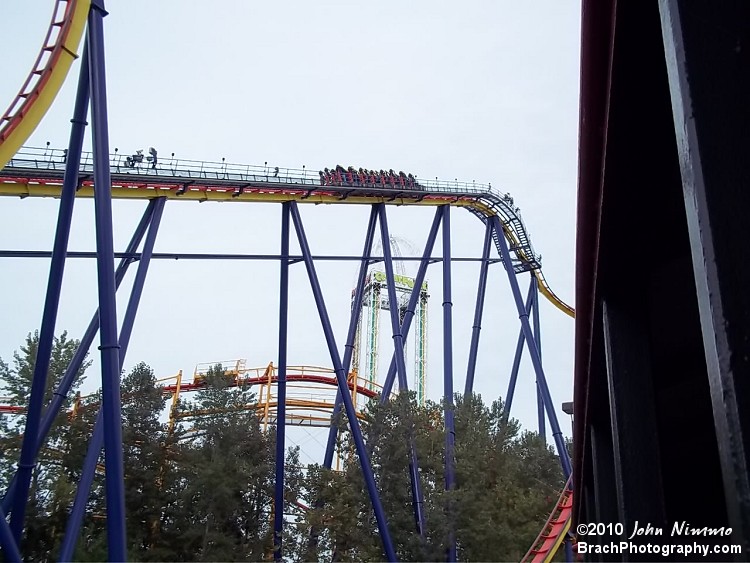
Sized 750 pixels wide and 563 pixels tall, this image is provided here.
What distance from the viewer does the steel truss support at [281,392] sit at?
42.4ft

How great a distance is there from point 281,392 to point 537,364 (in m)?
6.84

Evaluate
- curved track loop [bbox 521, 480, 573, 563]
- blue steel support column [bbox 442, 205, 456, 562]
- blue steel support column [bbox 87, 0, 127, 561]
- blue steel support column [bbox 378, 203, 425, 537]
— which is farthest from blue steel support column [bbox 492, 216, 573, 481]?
blue steel support column [bbox 87, 0, 127, 561]

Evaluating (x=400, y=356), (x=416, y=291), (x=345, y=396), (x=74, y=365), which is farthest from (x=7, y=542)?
(x=416, y=291)

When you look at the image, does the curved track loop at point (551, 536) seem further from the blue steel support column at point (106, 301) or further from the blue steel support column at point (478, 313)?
the blue steel support column at point (106, 301)

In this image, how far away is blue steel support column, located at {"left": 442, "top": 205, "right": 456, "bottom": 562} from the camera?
13.0 meters

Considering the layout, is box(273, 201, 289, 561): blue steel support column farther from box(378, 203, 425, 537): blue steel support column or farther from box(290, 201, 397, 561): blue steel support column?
box(378, 203, 425, 537): blue steel support column

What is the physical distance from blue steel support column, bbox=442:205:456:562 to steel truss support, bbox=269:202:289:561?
3.10 meters

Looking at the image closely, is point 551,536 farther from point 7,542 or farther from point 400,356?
point 7,542

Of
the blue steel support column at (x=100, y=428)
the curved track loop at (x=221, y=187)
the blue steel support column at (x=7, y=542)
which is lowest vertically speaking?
the blue steel support column at (x=7, y=542)

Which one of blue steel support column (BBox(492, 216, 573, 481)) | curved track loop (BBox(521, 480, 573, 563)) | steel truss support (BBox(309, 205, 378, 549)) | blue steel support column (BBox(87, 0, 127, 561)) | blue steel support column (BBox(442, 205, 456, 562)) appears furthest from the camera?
blue steel support column (BBox(492, 216, 573, 481))

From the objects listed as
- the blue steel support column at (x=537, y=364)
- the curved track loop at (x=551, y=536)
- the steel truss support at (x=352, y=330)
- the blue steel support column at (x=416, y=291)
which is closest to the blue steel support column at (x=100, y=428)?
the steel truss support at (x=352, y=330)

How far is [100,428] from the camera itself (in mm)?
9305

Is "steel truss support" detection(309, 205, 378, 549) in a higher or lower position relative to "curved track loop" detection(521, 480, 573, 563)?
higher

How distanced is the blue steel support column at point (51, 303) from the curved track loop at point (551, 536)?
8.60 m
